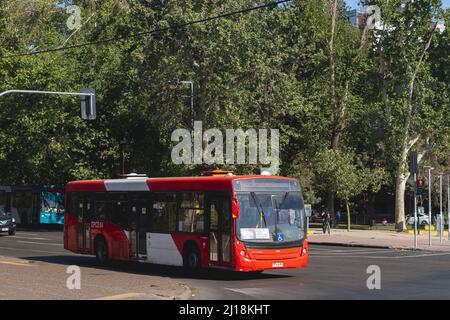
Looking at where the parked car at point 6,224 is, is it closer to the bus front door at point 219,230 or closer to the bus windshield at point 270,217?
the bus front door at point 219,230

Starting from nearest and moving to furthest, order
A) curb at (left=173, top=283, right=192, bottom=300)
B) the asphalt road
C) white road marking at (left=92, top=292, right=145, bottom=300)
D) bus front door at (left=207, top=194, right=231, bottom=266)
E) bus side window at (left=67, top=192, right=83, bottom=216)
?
1. white road marking at (left=92, top=292, right=145, bottom=300)
2. curb at (left=173, top=283, right=192, bottom=300)
3. the asphalt road
4. bus front door at (left=207, top=194, right=231, bottom=266)
5. bus side window at (left=67, top=192, right=83, bottom=216)

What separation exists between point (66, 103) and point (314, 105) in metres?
17.4

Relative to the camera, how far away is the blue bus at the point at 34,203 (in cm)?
5812

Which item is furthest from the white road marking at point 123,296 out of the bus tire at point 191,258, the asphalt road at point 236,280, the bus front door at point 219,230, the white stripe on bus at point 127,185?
the white stripe on bus at point 127,185

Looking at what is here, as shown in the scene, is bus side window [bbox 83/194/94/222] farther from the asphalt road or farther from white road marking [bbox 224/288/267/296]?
white road marking [bbox 224/288/267/296]

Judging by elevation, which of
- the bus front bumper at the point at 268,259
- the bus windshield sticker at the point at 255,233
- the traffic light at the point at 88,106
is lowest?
the bus front bumper at the point at 268,259

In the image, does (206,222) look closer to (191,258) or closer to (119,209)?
(191,258)

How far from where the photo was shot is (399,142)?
185ft

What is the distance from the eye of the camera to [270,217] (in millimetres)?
21500

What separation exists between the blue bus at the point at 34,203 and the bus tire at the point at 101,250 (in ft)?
105

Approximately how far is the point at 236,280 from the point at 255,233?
138 centimetres

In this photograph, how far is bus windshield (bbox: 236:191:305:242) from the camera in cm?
2111

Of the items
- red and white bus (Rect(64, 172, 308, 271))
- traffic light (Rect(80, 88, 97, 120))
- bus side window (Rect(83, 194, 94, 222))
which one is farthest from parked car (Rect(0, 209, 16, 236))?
red and white bus (Rect(64, 172, 308, 271))
